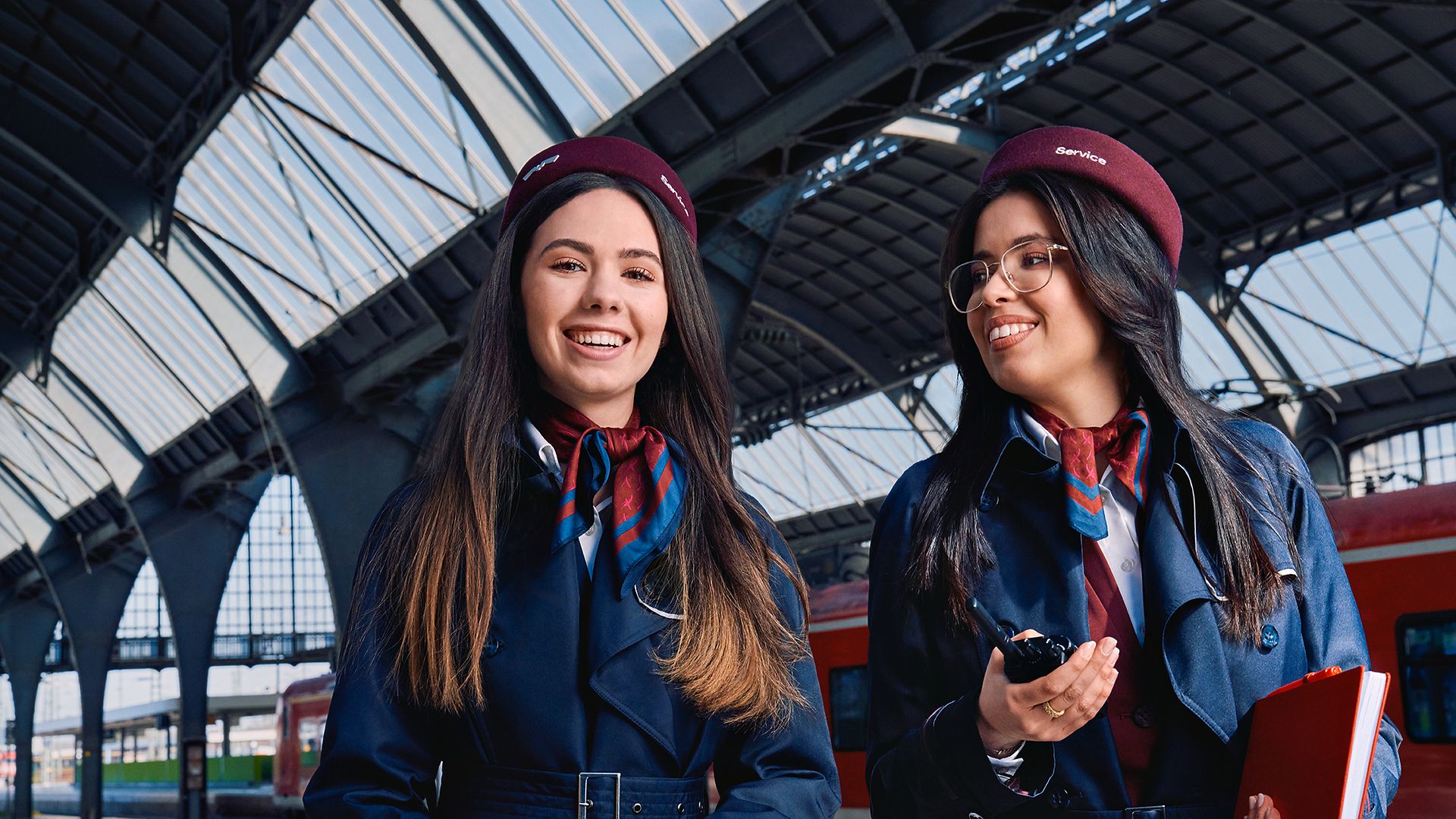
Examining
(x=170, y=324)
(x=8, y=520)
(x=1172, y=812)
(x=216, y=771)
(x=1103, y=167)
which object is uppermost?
(x=170, y=324)

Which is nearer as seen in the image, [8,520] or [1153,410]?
[1153,410]

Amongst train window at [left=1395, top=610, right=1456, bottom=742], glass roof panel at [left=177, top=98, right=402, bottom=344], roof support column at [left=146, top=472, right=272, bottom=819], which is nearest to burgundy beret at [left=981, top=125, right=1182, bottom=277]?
train window at [left=1395, top=610, right=1456, bottom=742]

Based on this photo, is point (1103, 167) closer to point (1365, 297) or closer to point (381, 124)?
point (381, 124)

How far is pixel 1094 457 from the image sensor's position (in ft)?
8.43

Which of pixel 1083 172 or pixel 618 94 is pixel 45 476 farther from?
pixel 1083 172

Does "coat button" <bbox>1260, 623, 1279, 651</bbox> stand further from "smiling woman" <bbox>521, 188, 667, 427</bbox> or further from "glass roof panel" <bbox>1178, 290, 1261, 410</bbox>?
"glass roof panel" <bbox>1178, 290, 1261, 410</bbox>

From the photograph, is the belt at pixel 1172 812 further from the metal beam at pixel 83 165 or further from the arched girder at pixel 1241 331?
the arched girder at pixel 1241 331

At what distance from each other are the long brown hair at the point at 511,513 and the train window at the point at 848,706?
33.7 ft

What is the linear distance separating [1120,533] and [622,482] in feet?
3.03

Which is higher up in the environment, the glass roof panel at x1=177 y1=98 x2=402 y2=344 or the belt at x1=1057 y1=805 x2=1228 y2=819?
the glass roof panel at x1=177 y1=98 x2=402 y2=344

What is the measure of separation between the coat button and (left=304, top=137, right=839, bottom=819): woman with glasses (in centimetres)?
78

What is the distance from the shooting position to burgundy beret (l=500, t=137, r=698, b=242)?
104 inches

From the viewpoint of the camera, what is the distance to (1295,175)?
23.6m

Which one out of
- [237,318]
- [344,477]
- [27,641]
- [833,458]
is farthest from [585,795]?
[27,641]
